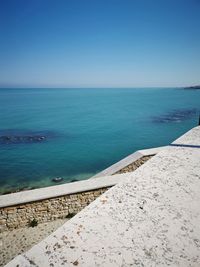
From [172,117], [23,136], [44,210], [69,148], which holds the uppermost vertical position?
[172,117]

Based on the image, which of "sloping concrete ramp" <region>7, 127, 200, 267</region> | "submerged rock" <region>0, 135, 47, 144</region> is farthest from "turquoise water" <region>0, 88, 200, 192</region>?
"sloping concrete ramp" <region>7, 127, 200, 267</region>

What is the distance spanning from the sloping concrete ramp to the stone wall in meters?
3.60

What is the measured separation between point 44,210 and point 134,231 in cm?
474

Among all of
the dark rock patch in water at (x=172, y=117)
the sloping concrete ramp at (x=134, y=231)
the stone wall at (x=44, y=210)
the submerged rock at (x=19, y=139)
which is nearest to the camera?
the sloping concrete ramp at (x=134, y=231)

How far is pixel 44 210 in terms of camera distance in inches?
250

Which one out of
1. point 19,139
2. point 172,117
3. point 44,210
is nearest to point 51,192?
point 44,210

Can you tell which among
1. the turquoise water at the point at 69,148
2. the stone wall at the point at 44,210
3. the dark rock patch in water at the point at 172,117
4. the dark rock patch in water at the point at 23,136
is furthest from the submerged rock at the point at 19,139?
the dark rock patch in water at the point at 172,117

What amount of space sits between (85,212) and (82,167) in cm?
1264

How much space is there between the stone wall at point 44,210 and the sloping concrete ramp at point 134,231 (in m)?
3.60

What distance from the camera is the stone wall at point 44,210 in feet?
19.9

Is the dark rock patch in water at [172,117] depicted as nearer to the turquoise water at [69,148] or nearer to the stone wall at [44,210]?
the turquoise water at [69,148]

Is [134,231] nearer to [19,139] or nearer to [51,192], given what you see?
[51,192]

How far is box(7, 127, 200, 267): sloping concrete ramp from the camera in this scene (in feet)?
6.72

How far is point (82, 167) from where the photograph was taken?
15.2 meters
